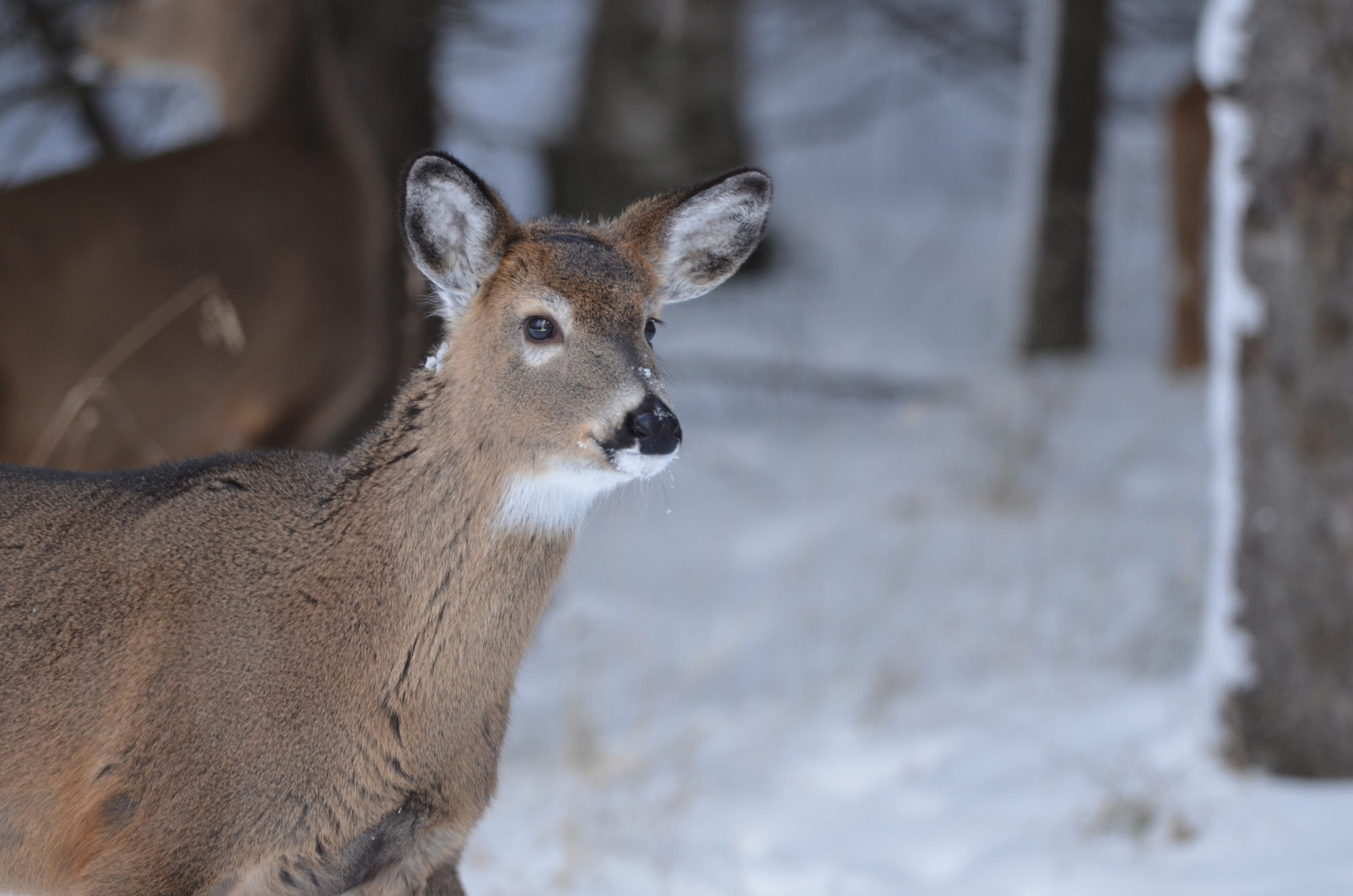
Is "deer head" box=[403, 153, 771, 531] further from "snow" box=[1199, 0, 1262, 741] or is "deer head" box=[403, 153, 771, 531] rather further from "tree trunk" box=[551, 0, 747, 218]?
"tree trunk" box=[551, 0, 747, 218]

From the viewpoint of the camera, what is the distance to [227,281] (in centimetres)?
560

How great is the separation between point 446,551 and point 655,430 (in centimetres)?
47

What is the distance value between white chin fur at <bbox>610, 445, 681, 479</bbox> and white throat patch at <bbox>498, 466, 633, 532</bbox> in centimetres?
10

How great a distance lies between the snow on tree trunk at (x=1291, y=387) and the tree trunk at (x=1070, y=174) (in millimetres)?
5016

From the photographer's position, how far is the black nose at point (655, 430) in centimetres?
256

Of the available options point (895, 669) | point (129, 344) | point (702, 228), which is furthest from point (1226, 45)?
point (129, 344)

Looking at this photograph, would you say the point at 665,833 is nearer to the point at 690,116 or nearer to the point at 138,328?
the point at 138,328

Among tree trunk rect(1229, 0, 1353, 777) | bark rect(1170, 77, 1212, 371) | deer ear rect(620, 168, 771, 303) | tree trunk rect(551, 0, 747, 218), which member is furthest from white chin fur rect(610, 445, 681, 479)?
bark rect(1170, 77, 1212, 371)

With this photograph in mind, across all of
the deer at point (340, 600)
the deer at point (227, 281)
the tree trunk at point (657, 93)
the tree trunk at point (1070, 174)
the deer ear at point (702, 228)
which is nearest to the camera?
the deer at point (340, 600)

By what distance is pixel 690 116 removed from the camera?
10.6m

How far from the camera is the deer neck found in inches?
106

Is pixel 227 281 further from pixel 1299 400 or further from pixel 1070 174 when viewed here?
pixel 1070 174

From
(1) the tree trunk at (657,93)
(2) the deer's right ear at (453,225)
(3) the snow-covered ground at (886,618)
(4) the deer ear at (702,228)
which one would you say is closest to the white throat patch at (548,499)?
(3) the snow-covered ground at (886,618)

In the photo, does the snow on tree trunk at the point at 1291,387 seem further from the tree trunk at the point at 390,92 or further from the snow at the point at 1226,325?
the tree trunk at the point at 390,92
